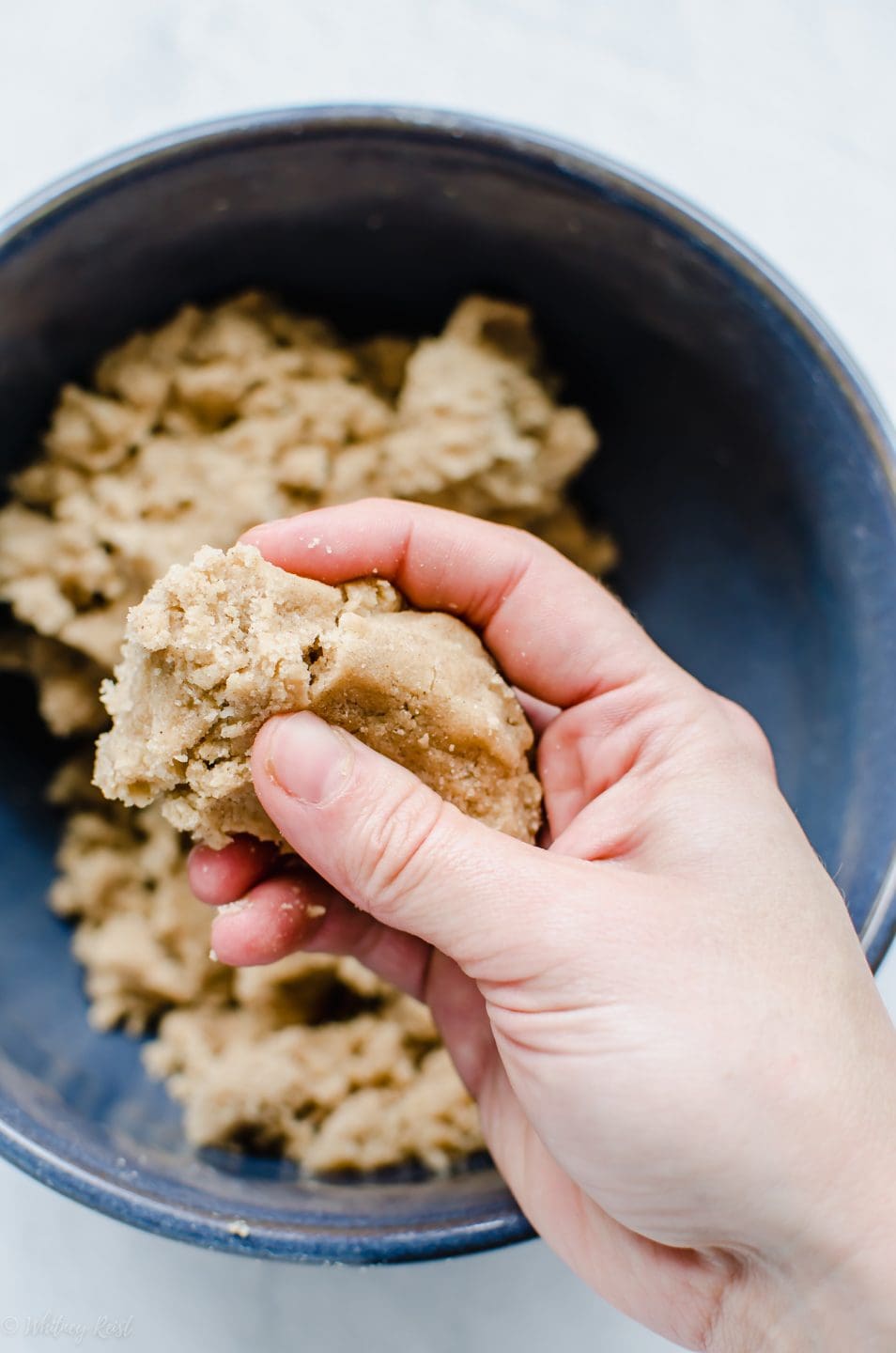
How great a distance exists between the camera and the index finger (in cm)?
129

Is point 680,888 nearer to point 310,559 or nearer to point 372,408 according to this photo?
point 310,559

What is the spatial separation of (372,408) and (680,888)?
2.96 feet

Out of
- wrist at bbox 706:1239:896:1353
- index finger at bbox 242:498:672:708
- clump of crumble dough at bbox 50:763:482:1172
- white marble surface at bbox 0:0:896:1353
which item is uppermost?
white marble surface at bbox 0:0:896:1353

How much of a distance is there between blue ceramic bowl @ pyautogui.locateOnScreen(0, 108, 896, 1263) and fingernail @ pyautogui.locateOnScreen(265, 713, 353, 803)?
0.52 metres

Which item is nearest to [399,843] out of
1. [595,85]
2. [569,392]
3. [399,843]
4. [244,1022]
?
[399,843]

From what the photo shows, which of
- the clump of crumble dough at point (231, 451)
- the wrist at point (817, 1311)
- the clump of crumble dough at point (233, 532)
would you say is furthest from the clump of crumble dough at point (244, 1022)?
the wrist at point (817, 1311)

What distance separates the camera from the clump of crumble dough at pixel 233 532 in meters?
1.52

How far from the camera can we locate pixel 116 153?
138 cm

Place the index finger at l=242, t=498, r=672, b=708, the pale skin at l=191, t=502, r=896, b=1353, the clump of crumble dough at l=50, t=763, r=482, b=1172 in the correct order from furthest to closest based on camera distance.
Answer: the clump of crumble dough at l=50, t=763, r=482, b=1172
the index finger at l=242, t=498, r=672, b=708
the pale skin at l=191, t=502, r=896, b=1353

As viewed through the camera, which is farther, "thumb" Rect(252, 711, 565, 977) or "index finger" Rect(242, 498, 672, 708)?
"index finger" Rect(242, 498, 672, 708)

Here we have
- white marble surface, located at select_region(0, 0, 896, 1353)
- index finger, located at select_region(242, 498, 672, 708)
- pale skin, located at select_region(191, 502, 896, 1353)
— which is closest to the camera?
pale skin, located at select_region(191, 502, 896, 1353)

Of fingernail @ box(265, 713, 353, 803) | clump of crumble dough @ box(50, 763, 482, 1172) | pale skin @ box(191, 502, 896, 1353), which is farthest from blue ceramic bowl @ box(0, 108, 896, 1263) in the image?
fingernail @ box(265, 713, 353, 803)

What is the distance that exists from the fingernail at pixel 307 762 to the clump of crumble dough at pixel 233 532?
0.53 meters

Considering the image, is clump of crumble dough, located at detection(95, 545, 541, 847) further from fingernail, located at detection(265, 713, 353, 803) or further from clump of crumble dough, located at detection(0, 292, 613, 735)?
clump of crumble dough, located at detection(0, 292, 613, 735)
